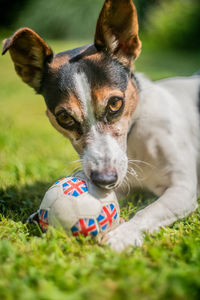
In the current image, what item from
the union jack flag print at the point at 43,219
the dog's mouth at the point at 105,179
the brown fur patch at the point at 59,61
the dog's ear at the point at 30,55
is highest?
the dog's ear at the point at 30,55

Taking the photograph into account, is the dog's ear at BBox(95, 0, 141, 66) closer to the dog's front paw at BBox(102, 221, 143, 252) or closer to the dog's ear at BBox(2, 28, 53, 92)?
the dog's ear at BBox(2, 28, 53, 92)

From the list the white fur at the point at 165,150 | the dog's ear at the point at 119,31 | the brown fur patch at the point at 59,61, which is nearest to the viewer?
the white fur at the point at 165,150

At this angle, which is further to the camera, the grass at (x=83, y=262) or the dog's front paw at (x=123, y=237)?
the dog's front paw at (x=123, y=237)

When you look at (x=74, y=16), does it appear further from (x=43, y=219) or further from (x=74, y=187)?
(x=43, y=219)

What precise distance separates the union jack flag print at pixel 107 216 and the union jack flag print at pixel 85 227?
0.06 m

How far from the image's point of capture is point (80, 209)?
8.84 ft

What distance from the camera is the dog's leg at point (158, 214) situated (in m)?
2.72

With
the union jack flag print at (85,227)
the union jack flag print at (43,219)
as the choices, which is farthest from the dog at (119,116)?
the union jack flag print at (43,219)

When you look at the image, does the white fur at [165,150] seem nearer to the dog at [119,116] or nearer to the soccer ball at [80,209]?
the dog at [119,116]

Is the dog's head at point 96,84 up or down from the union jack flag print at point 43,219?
up

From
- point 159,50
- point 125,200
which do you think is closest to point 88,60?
point 125,200

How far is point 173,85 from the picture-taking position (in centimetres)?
449

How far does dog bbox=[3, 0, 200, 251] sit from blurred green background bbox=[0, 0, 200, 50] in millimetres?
23983

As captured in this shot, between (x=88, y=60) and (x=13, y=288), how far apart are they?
2213 millimetres
